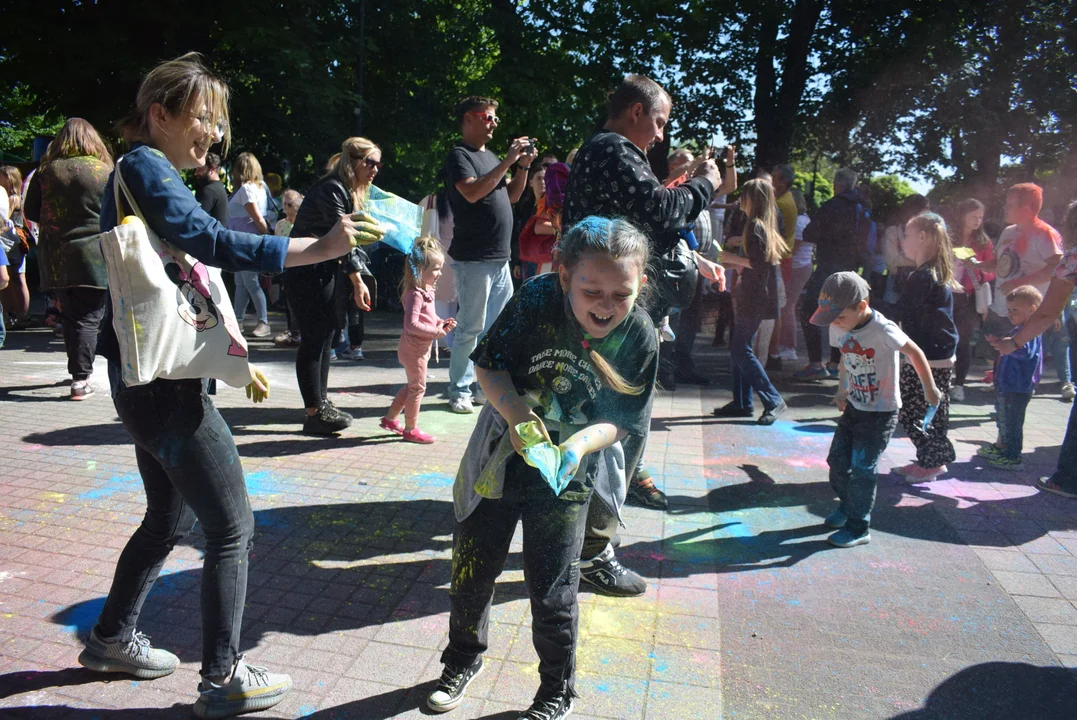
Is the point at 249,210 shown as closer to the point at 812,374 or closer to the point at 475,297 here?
the point at 475,297

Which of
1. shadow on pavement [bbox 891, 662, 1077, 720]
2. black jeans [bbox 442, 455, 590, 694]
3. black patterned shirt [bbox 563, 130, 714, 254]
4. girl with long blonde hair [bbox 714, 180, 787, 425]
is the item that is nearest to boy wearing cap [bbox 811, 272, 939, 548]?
black patterned shirt [bbox 563, 130, 714, 254]

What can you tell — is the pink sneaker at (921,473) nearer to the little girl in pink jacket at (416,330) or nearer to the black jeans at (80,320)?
the little girl in pink jacket at (416,330)

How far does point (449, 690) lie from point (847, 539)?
2339mm

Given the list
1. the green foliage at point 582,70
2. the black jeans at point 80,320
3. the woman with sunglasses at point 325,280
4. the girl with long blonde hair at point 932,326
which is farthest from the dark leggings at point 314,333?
the green foliage at point 582,70

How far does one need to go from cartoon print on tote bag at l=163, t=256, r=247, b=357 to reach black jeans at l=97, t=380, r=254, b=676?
171mm

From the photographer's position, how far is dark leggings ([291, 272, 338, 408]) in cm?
533

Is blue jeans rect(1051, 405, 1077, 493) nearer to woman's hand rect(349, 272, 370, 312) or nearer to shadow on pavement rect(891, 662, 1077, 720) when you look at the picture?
shadow on pavement rect(891, 662, 1077, 720)

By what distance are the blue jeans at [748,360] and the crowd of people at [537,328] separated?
0.06 feet

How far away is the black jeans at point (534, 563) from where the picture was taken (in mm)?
2422

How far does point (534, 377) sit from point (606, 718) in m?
Result: 1.08

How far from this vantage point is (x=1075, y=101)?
17.8m

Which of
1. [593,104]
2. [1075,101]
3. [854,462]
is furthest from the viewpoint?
[1075,101]

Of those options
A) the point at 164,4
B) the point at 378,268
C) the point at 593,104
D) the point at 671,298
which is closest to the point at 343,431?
the point at 671,298

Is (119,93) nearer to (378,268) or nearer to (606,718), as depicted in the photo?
(378,268)
